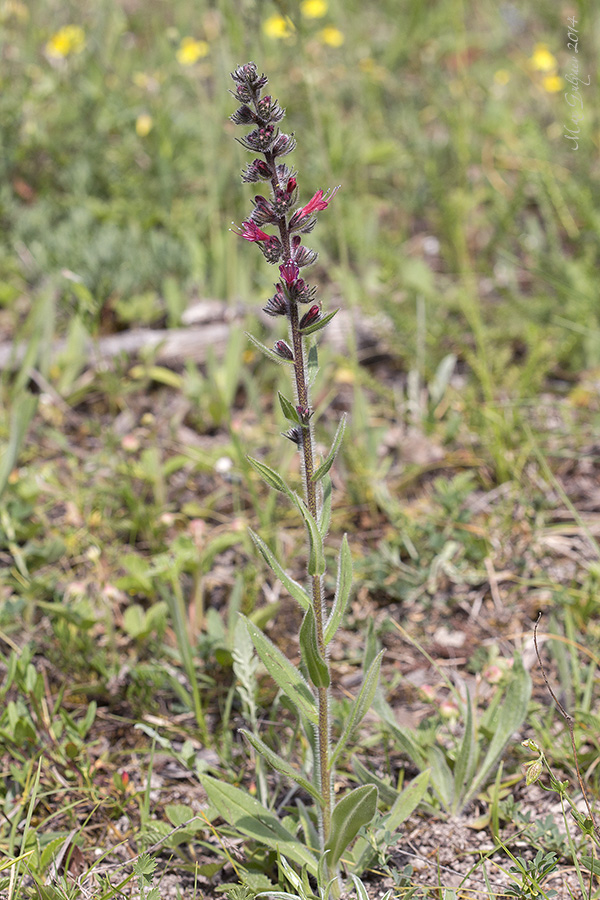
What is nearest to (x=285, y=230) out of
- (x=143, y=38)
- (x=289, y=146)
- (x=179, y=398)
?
(x=289, y=146)

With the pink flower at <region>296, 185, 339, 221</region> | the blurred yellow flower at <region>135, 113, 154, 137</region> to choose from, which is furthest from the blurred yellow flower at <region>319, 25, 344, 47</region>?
the pink flower at <region>296, 185, 339, 221</region>

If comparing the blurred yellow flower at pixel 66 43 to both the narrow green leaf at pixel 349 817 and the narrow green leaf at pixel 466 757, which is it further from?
the narrow green leaf at pixel 349 817

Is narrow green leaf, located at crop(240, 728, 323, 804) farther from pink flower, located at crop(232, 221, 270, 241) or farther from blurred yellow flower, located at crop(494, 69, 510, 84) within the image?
blurred yellow flower, located at crop(494, 69, 510, 84)

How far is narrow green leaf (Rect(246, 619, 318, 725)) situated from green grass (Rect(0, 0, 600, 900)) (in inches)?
15.3

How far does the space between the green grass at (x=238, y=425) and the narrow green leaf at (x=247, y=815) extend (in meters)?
0.08

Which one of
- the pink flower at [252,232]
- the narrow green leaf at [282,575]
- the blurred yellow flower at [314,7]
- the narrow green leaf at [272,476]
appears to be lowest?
the narrow green leaf at [282,575]

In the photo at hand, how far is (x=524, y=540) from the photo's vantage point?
265 cm

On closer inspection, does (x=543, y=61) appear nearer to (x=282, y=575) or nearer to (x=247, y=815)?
(x=282, y=575)

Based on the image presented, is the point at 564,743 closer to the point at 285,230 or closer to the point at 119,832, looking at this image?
the point at 119,832

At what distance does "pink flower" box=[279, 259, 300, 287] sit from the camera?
1.41m

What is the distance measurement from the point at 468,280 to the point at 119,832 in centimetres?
300

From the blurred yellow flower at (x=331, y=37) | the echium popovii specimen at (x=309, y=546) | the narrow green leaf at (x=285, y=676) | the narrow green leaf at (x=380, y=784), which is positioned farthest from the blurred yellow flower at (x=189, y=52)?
the narrow green leaf at (x=380, y=784)

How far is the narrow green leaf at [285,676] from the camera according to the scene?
160 centimetres

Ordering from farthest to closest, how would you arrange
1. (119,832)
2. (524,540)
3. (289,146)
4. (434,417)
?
1. (434,417)
2. (524,540)
3. (119,832)
4. (289,146)
